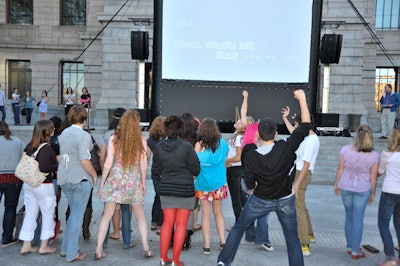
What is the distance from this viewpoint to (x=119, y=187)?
515 cm

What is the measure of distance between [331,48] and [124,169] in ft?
32.3

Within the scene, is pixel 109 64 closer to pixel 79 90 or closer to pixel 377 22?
pixel 79 90

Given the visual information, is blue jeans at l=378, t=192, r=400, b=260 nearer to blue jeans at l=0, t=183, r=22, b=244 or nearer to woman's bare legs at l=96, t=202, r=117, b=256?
woman's bare legs at l=96, t=202, r=117, b=256

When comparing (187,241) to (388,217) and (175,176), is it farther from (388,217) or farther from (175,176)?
(388,217)

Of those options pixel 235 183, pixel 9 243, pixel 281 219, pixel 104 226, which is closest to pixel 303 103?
pixel 281 219

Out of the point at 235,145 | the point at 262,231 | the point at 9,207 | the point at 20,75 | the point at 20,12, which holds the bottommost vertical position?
A: the point at 262,231

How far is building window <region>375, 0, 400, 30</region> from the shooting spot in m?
24.4

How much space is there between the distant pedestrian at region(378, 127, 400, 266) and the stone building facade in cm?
1412

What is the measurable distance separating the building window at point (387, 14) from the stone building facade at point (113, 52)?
0.76 meters

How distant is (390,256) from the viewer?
522cm

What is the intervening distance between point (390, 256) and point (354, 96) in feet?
55.6

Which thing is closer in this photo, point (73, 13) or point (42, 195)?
point (42, 195)

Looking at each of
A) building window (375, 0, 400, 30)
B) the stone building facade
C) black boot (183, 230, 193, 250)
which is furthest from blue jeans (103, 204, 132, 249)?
building window (375, 0, 400, 30)

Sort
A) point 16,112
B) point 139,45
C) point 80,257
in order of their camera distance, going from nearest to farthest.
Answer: point 80,257 → point 139,45 → point 16,112
